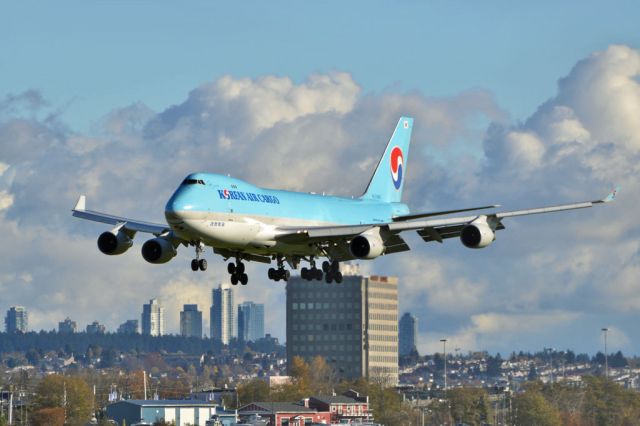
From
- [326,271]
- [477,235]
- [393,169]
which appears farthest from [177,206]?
[393,169]

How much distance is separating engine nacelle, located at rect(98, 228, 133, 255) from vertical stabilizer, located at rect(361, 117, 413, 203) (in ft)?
77.3

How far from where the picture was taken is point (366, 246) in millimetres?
110438

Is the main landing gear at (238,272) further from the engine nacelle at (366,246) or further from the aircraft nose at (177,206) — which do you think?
the aircraft nose at (177,206)

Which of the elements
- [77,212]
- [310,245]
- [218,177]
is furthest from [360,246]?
[77,212]

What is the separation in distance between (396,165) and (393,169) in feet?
3.68

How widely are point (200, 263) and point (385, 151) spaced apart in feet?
117

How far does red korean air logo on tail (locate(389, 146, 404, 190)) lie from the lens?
13425cm

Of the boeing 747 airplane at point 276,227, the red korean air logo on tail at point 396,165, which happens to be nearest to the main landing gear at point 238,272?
the boeing 747 airplane at point 276,227

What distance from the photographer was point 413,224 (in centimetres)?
11294

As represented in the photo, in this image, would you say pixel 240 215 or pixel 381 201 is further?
pixel 381 201

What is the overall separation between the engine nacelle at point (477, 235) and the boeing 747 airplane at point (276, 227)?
75mm

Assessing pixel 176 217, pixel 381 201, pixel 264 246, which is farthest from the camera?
pixel 381 201

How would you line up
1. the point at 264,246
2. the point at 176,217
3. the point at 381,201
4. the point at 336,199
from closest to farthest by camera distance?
the point at 176,217
the point at 264,246
the point at 336,199
the point at 381,201

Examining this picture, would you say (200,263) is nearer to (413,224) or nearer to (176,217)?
(176,217)
